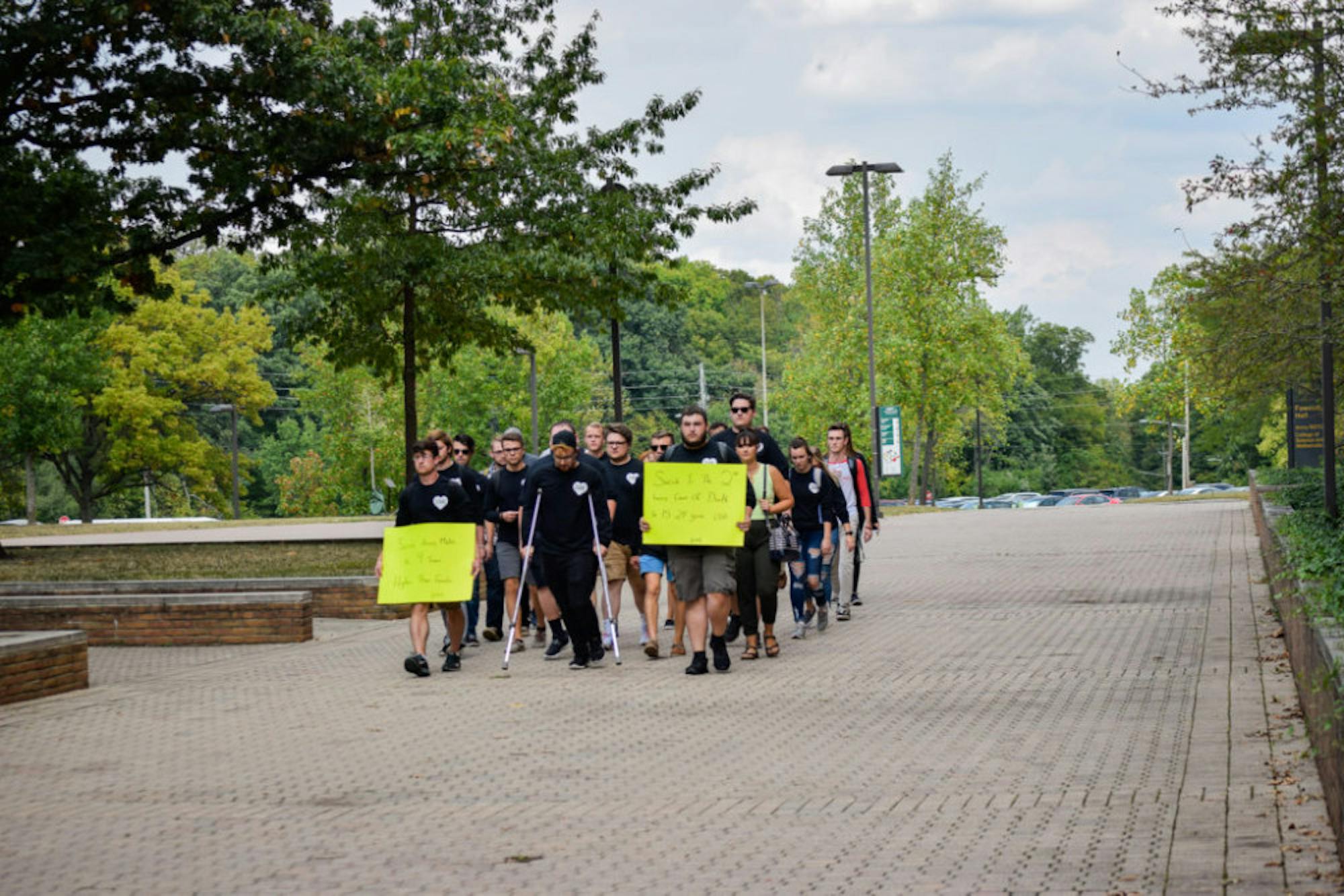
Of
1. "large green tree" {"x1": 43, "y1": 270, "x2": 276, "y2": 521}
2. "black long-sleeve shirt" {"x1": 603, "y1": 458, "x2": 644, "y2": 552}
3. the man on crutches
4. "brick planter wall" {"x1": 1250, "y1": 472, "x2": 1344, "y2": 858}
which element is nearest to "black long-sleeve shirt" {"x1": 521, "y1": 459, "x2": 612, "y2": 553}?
the man on crutches

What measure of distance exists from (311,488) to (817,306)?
80.9 feet

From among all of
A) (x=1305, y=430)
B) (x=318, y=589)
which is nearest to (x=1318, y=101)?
(x=318, y=589)

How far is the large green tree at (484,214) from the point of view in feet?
74.3

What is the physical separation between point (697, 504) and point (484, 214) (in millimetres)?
14029

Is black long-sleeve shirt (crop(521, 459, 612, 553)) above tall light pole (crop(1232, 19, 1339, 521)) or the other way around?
the other way around

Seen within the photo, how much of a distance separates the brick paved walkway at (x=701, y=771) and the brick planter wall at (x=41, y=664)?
25 centimetres

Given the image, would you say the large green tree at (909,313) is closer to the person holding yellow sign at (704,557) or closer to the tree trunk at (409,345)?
the tree trunk at (409,345)

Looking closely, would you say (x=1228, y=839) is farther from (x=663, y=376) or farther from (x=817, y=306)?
(x=663, y=376)

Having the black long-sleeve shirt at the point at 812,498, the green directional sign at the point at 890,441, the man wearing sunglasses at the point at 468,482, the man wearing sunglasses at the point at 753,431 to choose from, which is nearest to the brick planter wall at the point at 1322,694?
the man wearing sunglasses at the point at 753,431

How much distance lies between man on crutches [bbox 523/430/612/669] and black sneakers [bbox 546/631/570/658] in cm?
76

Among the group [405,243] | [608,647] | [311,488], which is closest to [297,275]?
[405,243]

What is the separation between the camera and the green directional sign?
47.1 metres

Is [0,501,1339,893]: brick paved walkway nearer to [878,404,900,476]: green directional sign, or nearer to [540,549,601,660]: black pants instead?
[540,549,601,660]: black pants

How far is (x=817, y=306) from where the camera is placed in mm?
71250
